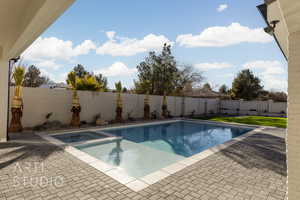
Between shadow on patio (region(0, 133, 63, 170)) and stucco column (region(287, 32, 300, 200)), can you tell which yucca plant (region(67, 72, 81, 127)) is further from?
stucco column (region(287, 32, 300, 200))

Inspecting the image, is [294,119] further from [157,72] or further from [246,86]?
[246,86]

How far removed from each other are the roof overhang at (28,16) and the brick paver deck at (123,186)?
2854 millimetres

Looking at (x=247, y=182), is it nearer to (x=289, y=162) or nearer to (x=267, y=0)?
(x=289, y=162)

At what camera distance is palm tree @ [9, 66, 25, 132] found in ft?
22.7

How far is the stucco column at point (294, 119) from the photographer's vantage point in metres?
1.20

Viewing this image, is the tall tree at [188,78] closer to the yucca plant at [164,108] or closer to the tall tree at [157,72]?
the tall tree at [157,72]

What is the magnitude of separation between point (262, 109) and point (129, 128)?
787 inches

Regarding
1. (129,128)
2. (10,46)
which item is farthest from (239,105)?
(10,46)

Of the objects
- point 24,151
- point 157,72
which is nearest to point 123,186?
point 24,151

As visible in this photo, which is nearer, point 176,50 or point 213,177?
point 213,177

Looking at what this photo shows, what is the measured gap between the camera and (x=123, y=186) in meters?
3.04

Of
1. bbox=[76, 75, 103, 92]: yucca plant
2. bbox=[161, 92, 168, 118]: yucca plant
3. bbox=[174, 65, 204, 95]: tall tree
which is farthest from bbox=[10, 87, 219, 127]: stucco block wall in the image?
bbox=[174, 65, 204, 95]: tall tree

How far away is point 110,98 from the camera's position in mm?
11320

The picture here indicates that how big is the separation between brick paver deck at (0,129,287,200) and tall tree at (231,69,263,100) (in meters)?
25.6
